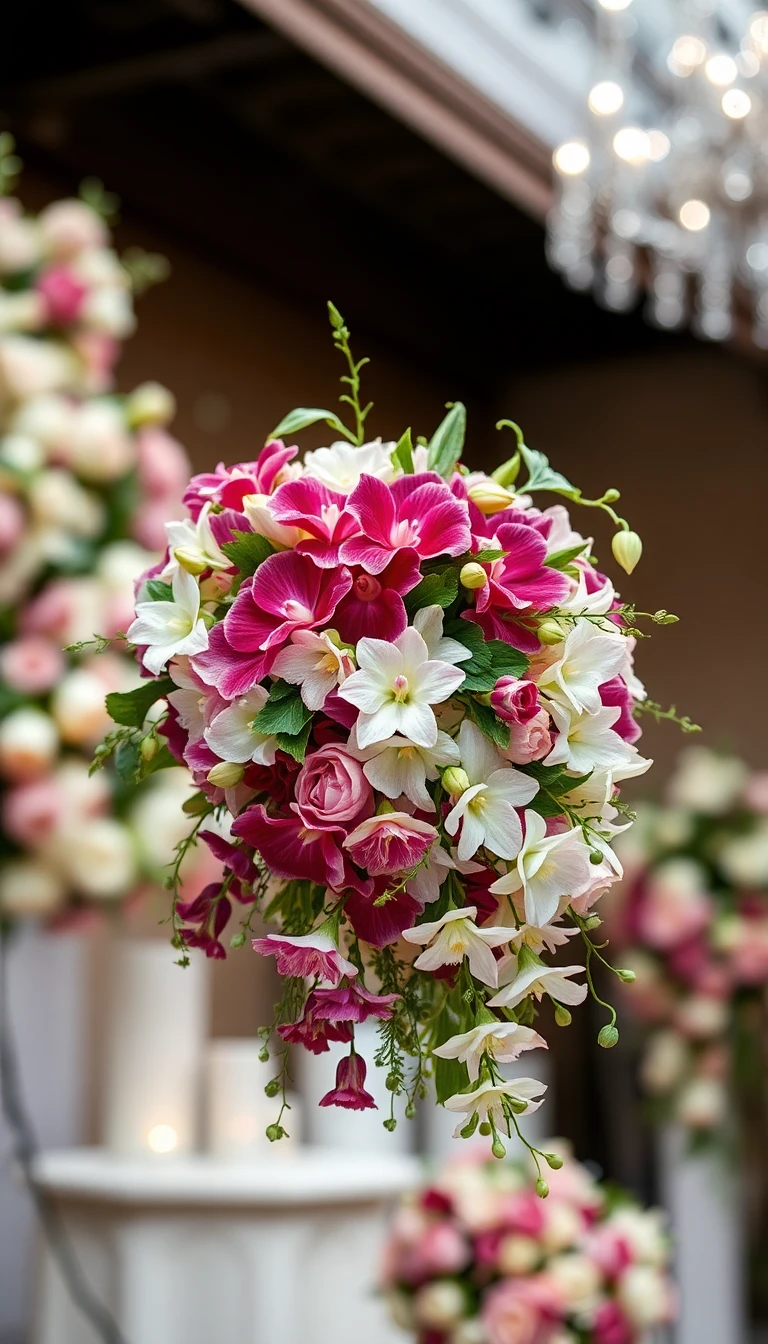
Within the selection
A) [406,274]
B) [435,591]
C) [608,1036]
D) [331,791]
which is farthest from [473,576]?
[406,274]

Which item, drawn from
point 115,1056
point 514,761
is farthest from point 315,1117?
point 514,761

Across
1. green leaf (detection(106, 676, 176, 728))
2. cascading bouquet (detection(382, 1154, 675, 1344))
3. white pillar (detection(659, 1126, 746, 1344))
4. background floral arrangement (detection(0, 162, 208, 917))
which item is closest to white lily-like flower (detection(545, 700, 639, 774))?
green leaf (detection(106, 676, 176, 728))

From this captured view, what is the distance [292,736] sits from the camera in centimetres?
75

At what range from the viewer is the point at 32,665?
80.7 inches

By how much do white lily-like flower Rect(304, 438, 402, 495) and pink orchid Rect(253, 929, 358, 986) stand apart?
0.25 m

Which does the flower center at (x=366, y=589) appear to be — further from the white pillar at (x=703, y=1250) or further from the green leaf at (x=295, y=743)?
the white pillar at (x=703, y=1250)

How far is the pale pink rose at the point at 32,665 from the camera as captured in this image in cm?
204

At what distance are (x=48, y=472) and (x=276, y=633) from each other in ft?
4.74

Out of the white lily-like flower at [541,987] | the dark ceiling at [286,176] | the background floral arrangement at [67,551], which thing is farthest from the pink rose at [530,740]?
the dark ceiling at [286,176]

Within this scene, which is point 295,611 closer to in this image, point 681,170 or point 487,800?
point 487,800

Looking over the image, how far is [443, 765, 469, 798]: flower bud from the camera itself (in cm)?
74

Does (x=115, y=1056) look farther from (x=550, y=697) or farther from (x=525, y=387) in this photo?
(x=525, y=387)

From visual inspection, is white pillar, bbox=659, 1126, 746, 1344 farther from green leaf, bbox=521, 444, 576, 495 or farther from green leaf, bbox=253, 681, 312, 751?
green leaf, bbox=253, 681, 312, 751

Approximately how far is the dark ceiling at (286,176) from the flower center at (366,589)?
2483 millimetres
